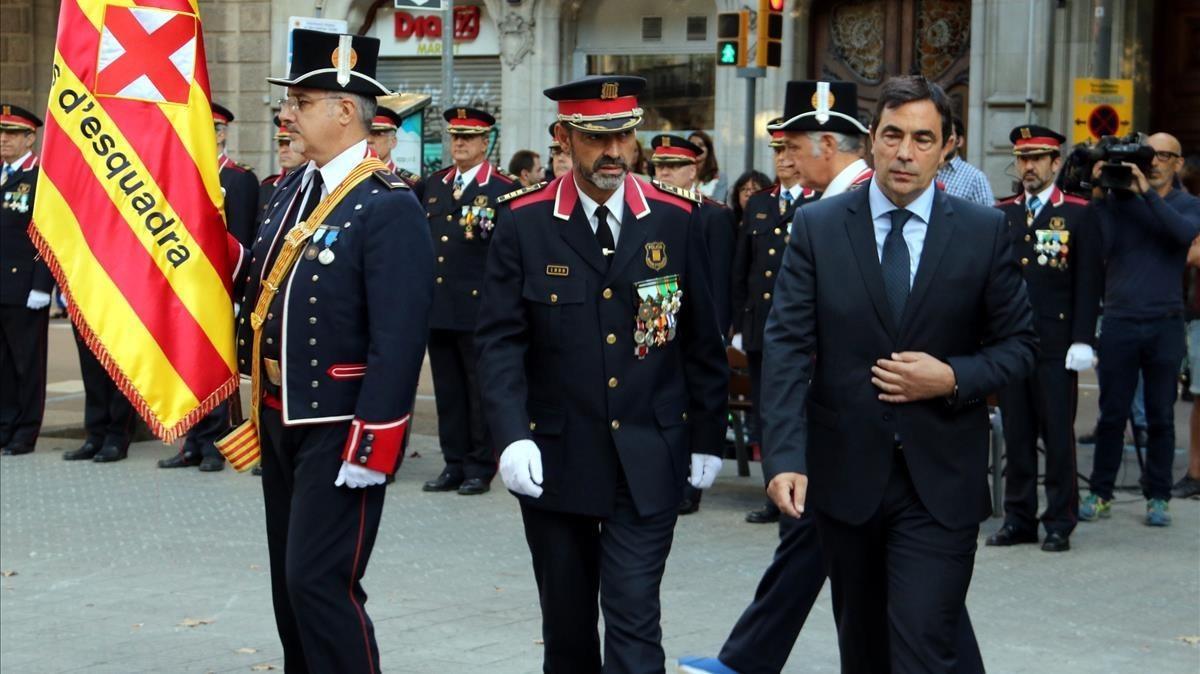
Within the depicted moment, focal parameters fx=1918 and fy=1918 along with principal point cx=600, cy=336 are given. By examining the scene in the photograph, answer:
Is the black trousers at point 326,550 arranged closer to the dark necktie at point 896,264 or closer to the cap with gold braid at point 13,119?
the dark necktie at point 896,264

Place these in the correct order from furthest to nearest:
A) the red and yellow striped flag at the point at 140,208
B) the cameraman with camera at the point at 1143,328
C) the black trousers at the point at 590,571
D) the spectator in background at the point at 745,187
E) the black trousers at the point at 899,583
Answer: the spectator in background at the point at 745,187 → the cameraman with camera at the point at 1143,328 → the red and yellow striped flag at the point at 140,208 → the black trousers at the point at 590,571 → the black trousers at the point at 899,583

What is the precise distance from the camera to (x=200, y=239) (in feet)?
19.8

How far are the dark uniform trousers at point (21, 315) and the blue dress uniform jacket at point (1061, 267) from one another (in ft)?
22.0

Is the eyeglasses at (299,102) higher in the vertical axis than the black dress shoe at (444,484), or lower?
higher

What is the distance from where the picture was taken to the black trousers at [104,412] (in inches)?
501

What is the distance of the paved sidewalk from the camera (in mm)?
7324

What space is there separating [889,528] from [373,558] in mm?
4534

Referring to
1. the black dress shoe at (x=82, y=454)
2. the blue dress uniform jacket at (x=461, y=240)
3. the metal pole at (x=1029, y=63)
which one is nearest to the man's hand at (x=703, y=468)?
the blue dress uniform jacket at (x=461, y=240)

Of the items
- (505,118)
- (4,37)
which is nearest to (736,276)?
(505,118)

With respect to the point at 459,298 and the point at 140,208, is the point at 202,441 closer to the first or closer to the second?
the point at 459,298

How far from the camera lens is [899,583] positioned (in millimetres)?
5031

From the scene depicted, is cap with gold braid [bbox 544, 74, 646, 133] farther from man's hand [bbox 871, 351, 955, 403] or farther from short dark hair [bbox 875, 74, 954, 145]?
man's hand [bbox 871, 351, 955, 403]

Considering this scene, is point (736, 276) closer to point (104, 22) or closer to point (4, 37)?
point (104, 22)

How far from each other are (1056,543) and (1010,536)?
0.27 meters
